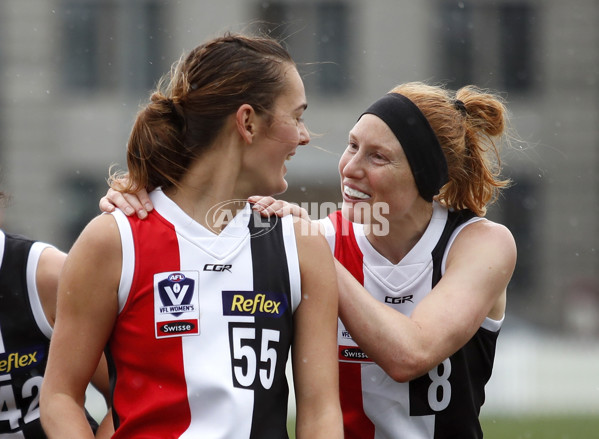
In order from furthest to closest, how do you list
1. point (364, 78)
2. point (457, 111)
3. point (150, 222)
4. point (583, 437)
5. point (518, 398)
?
point (364, 78) < point (518, 398) < point (583, 437) < point (457, 111) < point (150, 222)

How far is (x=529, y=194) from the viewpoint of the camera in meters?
21.5

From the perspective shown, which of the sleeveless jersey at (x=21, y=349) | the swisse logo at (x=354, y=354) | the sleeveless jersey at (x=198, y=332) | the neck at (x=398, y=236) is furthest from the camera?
the neck at (x=398, y=236)

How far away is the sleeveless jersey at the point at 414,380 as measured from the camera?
3252mm

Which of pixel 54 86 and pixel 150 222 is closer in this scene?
pixel 150 222

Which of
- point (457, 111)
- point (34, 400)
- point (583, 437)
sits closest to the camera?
point (34, 400)

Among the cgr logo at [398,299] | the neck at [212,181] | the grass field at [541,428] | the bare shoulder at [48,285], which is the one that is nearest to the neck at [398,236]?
the cgr logo at [398,299]

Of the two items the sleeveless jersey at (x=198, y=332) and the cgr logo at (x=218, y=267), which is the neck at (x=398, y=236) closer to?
the sleeveless jersey at (x=198, y=332)

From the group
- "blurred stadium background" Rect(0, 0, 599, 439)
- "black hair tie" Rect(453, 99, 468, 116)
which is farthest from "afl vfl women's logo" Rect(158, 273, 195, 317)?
"blurred stadium background" Rect(0, 0, 599, 439)

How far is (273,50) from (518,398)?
10852 millimetres

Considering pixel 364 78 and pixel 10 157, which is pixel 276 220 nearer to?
pixel 10 157

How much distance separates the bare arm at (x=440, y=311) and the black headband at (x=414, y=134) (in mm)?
274

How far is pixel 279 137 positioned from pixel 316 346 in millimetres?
619

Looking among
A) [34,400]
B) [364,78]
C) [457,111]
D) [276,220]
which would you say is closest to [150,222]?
[276,220]

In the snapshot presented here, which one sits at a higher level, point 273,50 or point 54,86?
point 273,50
